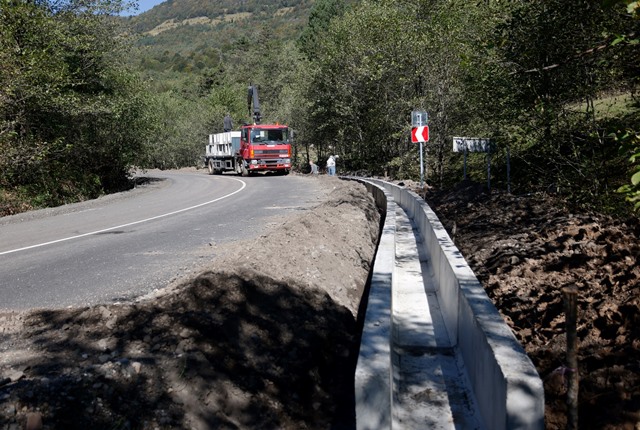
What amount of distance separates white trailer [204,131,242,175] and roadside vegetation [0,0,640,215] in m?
6.59

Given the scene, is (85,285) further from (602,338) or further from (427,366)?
(602,338)

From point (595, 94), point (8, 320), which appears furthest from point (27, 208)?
point (595, 94)

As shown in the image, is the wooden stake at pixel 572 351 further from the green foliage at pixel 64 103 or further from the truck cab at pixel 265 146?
the truck cab at pixel 265 146

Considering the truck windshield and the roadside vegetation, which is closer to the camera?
the roadside vegetation

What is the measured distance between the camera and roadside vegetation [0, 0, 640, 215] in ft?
31.1

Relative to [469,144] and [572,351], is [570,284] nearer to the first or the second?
[572,351]

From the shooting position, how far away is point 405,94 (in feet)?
93.2

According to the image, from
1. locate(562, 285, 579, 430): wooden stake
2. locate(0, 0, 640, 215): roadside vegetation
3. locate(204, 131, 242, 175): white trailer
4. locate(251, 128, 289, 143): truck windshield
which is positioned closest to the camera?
locate(562, 285, 579, 430): wooden stake

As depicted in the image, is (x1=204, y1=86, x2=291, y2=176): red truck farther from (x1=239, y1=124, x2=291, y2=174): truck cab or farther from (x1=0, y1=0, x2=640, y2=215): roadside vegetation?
(x1=0, y1=0, x2=640, y2=215): roadside vegetation

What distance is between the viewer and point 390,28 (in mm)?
25734

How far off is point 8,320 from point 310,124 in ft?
127

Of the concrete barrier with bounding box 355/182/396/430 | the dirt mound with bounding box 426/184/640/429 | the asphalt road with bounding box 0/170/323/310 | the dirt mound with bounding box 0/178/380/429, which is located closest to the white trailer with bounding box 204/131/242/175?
the asphalt road with bounding box 0/170/323/310

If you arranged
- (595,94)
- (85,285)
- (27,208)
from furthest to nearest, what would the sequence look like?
1. (27,208)
2. (595,94)
3. (85,285)

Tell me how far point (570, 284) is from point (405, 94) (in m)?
24.2
